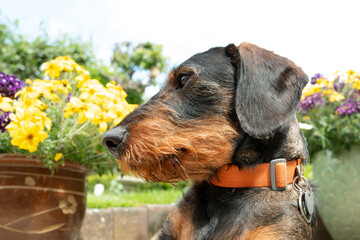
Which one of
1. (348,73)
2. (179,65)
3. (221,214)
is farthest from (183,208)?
(348,73)

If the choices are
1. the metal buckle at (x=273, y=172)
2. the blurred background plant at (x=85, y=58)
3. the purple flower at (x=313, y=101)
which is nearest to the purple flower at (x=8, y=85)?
the metal buckle at (x=273, y=172)

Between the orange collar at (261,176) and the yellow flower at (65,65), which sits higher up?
the yellow flower at (65,65)

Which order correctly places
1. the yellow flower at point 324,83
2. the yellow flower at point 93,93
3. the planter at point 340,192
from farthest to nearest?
the yellow flower at point 324,83 < the planter at point 340,192 < the yellow flower at point 93,93

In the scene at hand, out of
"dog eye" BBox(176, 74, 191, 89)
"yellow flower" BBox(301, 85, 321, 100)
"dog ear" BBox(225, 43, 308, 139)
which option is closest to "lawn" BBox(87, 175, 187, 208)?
"dog eye" BBox(176, 74, 191, 89)

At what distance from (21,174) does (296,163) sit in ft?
7.21

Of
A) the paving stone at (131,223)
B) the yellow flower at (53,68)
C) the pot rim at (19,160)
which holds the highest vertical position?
the yellow flower at (53,68)

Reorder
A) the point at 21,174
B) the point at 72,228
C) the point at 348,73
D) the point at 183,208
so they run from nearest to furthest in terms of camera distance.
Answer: the point at 183,208 → the point at 21,174 → the point at 72,228 → the point at 348,73

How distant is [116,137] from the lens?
6.90 ft

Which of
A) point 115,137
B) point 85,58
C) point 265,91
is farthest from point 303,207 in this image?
point 85,58

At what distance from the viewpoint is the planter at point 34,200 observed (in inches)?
117

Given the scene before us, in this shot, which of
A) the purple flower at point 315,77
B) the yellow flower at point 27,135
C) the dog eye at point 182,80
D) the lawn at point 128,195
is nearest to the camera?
the dog eye at point 182,80

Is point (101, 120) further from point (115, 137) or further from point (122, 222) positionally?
point (122, 222)

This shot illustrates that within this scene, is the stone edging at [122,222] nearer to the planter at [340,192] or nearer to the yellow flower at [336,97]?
the planter at [340,192]

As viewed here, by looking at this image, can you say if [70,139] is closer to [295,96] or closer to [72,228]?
[72,228]
